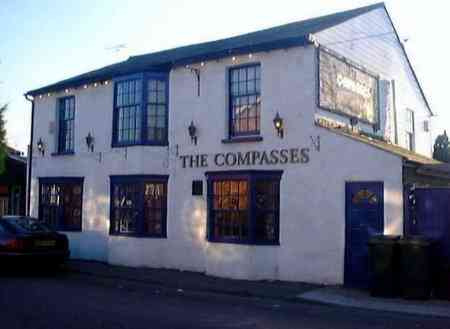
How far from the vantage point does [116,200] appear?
16812mm

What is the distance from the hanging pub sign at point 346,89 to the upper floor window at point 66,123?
9427mm

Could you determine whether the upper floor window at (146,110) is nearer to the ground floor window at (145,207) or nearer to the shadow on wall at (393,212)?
the ground floor window at (145,207)

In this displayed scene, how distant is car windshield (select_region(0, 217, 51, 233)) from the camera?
47.3 ft

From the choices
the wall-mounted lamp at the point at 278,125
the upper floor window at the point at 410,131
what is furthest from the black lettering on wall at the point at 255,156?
the upper floor window at the point at 410,131

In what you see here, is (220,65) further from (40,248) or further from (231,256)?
(40,248)

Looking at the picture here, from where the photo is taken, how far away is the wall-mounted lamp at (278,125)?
13.7m

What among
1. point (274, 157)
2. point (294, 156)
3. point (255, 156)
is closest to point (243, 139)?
point (255, 156)

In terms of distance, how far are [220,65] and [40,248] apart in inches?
273

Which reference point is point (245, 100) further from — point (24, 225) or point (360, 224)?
point (24, 225)

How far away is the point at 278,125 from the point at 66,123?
29.6 ft

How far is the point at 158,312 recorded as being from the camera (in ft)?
31.4

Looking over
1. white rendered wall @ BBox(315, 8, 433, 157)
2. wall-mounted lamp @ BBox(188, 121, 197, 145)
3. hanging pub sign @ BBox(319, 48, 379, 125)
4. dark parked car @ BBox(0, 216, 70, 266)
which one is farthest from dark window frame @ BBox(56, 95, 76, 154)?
white rendered wall @ BBox(315, 8, 433, 157)

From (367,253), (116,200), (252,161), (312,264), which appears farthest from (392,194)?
(116,200)

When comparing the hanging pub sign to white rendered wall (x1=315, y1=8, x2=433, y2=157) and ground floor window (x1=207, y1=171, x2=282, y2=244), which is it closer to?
white rendered wall (x1=315, y1=8, x2=433, y2=157)
